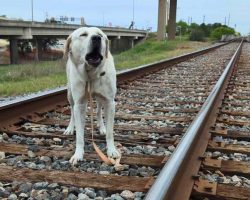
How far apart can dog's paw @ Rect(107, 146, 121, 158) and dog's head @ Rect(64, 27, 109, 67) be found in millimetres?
728

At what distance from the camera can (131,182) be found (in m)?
3.14

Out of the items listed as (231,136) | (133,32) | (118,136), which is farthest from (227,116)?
(133,32)

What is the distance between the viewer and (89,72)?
372 centimetres

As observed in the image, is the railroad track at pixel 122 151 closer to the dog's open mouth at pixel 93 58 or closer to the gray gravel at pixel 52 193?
the gray gravel at pixel 52 193

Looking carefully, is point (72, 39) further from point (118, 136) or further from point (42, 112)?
point (42, 112)

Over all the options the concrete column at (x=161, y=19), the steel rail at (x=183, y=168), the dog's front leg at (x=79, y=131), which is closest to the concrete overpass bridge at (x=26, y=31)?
the concrete column at (x=161, y=19)

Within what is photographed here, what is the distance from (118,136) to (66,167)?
1.15 metres

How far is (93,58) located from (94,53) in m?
0.04

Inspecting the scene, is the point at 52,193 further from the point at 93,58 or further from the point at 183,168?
the point at 93,58

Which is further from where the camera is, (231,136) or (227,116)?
(227,116)

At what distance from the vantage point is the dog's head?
355cm

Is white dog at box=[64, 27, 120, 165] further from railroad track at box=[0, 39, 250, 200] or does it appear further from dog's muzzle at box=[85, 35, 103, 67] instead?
railroad track at box=[0, 39, 250, 200]

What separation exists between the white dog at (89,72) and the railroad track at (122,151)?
23cm

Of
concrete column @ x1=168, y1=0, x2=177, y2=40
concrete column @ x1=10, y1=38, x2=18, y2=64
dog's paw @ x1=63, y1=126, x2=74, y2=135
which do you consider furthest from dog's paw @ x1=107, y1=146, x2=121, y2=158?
concrete column @ x1=168, y1=0, x2=177, y2=40
